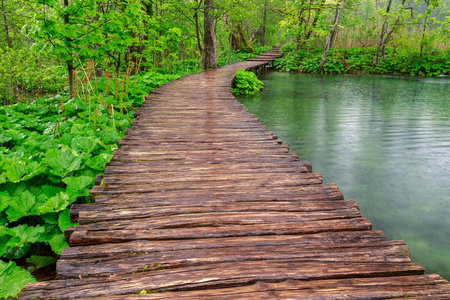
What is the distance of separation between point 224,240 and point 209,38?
1447 cm

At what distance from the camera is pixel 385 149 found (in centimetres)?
702

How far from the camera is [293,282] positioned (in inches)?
69.8

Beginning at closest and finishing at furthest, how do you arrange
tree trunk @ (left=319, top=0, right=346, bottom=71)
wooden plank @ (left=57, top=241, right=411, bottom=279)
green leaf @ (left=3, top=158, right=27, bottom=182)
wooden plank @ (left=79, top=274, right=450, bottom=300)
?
wooden plank @ (left=79, top=274, right=450, bottom=300), wooden plank @ (left=57, top=241, right=411, bottom=279), green leaf @ (left=3, top=158, right=27, bottom=182), tree trunk @ (left=319, top=0, right=346, bottom=71)

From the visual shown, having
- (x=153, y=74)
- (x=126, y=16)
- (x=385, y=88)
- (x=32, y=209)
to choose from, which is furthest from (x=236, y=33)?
(x=32, y=209)

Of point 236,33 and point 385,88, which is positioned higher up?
point 236,33

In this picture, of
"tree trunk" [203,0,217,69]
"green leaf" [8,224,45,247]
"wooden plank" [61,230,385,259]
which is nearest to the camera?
"wooden plank" [61,230,385,259]

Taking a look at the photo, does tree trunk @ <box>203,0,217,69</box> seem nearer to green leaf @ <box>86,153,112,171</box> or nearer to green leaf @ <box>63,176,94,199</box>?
green leaf @ <box>86,153,112,171</box>

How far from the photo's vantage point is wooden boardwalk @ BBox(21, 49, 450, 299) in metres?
1.73

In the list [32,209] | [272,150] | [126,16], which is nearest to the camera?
[32,209]

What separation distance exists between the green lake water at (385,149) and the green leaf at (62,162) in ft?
12.9

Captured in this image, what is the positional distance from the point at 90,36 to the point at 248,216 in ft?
16.7

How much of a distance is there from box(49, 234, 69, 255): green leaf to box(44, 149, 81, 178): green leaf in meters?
0.75

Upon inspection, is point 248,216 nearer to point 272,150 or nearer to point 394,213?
point 272,150

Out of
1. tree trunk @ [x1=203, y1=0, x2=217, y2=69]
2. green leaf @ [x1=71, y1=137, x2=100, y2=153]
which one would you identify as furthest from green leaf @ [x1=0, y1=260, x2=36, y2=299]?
tree trunk @ [x1=203, y1=0, x2=217, y2=69]
